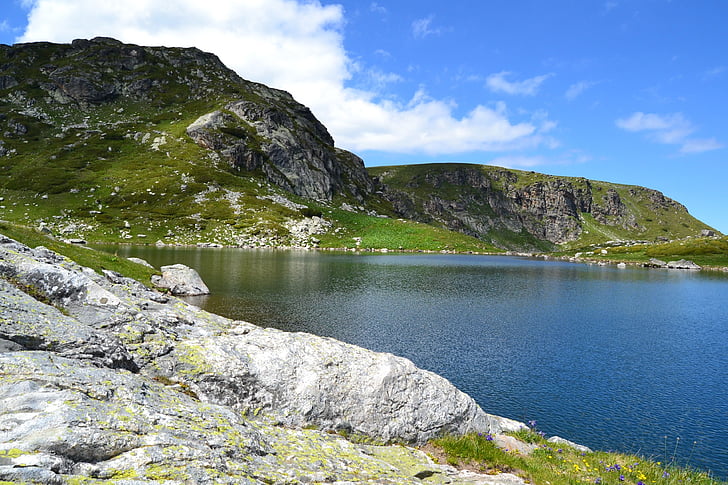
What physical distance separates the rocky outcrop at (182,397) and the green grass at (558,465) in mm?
936

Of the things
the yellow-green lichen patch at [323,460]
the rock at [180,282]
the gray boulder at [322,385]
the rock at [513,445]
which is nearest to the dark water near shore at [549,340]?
the rock at [180,282]

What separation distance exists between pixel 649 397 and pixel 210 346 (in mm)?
29713

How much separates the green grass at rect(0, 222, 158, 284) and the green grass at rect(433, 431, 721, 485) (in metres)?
26.6

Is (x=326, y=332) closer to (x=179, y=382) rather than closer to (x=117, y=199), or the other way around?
(x=179, y=382)

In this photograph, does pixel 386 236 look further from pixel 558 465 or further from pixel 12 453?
pixel 12 453

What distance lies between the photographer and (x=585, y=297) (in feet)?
236

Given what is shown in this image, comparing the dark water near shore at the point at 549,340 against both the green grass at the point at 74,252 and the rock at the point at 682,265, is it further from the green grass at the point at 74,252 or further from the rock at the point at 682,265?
the rock at the point at 682,265

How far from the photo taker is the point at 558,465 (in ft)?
48.9

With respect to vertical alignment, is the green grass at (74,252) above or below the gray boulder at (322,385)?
above

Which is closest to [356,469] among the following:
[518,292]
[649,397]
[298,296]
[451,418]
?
[451,418]

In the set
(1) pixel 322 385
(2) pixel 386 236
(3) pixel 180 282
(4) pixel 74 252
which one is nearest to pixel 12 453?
(1) pixel 322 385

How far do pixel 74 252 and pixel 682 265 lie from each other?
206 metres

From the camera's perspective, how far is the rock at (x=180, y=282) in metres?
48.6

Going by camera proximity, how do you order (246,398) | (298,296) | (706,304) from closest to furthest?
(246,398)
(298,296)
(706,304)
